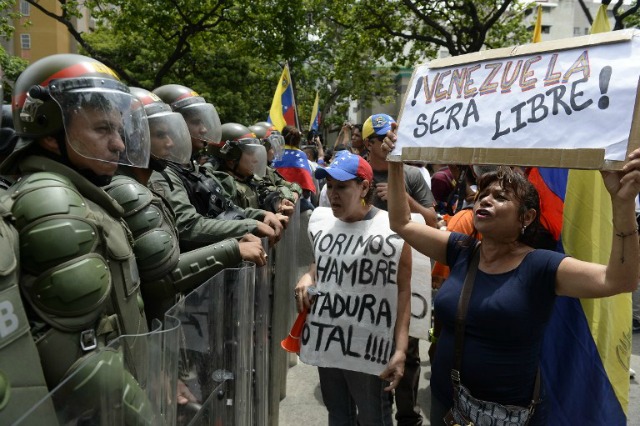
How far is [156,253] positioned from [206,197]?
1.41m

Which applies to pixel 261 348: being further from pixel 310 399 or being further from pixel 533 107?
pixel 533 107

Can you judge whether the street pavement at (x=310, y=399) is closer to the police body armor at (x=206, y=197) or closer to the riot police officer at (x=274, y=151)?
the police body armor at (x=206, y=197)

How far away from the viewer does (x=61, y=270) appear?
1595 mm

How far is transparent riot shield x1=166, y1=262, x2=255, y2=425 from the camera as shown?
1939mm

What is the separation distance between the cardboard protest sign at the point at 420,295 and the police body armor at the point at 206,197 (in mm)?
1236

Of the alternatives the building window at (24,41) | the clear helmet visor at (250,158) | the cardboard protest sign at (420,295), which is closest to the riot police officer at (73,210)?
the cardboard protest sign at (420,295)

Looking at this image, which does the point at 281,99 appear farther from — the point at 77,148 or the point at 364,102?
the point at 364,102

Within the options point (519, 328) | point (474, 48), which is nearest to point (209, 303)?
point (519, 328)

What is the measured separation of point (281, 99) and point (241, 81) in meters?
18.2

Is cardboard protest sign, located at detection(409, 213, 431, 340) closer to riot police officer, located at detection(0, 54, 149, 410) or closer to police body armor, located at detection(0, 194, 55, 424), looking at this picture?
riot police officer, located at detection(0, 54, 149, 410)

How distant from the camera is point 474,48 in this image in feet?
45.3

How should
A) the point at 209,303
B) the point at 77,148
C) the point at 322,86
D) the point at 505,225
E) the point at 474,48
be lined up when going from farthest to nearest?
the point at 322,86 < the point at 474,48 < the point at 505,225 < the point at 209,303 < the point at 77,148

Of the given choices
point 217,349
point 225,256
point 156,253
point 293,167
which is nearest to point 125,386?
point 217,349

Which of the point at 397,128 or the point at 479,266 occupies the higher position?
the point at 397,128
